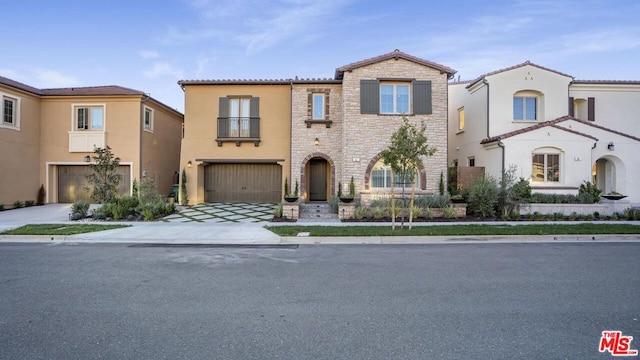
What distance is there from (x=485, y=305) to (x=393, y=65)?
524 inches

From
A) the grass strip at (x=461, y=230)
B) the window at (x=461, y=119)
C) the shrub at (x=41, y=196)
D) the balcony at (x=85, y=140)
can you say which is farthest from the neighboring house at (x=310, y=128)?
the shrub at (x=41, y=196)

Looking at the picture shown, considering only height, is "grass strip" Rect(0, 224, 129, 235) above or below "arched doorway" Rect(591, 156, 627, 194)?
below

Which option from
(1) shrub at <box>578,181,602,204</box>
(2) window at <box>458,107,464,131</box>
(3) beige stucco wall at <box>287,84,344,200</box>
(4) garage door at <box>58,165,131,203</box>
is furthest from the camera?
(2) window at <box>458,107,464,131</box>

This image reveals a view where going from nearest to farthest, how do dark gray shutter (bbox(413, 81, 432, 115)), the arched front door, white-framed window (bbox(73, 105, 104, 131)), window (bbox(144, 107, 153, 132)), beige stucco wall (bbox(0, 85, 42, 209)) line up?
dark gray shutter (bbox(413, 81, 432, 115))
beige stucco wall (bbox(0, 85, 42, 209))
the arched front door
white-framed window (bbox(73, 105, 104, 131))
window (bbox(144, 107, 153, 132))

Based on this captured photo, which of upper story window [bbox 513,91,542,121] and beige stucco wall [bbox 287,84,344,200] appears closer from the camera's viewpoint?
beige stucco wall [bbox 287,84,344,200]

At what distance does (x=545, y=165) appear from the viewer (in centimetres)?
1598

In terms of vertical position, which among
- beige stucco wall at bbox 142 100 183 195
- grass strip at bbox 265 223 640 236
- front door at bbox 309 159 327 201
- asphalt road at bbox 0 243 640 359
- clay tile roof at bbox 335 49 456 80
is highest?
clay tile roof at bbox 335 49 456 80

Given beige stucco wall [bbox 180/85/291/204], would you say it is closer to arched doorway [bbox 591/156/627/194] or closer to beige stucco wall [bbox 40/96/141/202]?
beige stucco wall [bbox 40/96/141/202]

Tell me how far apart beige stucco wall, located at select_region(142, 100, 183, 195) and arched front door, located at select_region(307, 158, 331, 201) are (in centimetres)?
882

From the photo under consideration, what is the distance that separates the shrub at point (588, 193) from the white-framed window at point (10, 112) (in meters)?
26.3

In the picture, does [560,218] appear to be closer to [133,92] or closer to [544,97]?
[544,97]

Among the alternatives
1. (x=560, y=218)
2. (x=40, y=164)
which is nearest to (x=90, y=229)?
(x=40, y=164)

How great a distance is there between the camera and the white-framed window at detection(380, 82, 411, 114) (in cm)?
1614

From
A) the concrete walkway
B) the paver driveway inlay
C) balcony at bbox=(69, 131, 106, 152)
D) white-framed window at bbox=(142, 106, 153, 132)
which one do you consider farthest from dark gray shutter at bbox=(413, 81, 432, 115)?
balcony at bbox=(69, 131, 106, 152)
